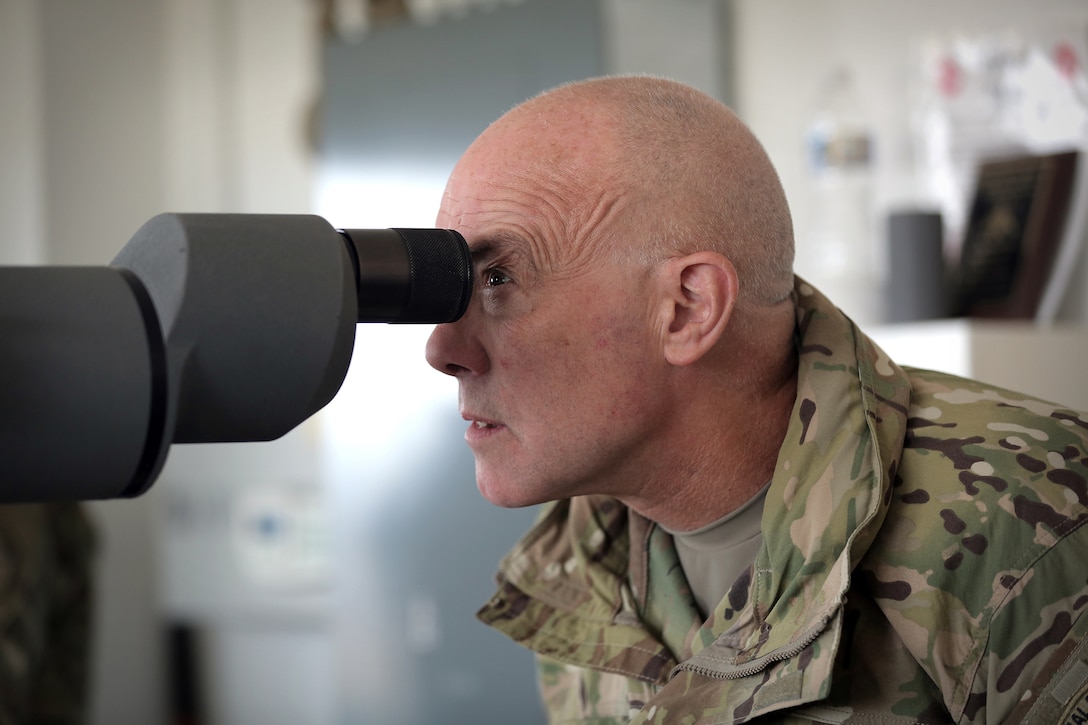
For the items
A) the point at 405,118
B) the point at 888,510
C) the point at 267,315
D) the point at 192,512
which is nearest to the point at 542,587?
the point at 888,510

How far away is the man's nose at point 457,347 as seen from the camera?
3.54ft

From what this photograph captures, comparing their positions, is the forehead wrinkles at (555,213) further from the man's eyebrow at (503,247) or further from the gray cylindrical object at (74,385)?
the gray cylindrical object at (74,385)

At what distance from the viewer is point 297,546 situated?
346 centimetres

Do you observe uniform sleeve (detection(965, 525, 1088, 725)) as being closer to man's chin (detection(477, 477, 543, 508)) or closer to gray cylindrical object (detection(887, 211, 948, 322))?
man's chin (detection(477, 477, 543, 508))

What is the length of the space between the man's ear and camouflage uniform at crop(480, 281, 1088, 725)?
10 cm

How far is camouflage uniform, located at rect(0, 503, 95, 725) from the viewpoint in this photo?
8.02ft

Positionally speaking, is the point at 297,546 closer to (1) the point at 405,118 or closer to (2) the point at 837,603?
(1) the point at 405,118

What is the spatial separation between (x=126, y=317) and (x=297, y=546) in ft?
9.36

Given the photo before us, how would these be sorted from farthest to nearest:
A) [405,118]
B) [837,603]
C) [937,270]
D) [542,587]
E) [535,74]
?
[405,118], [535,74], [937,270], [542,587], [837,603]

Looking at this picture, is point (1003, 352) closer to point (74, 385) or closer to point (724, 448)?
point (724, 448)

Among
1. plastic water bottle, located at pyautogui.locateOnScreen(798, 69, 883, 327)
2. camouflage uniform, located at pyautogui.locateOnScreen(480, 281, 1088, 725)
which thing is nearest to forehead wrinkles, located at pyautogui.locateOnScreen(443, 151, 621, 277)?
camouflage uniform, located at pyautogui.locateOnScreen(480, 281, 1088, 725)

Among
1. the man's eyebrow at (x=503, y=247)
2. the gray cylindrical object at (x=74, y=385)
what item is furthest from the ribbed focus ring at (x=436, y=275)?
the gray cylindrical object at (x=74, y=385)

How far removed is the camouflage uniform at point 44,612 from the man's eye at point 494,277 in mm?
1745

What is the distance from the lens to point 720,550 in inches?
46.6
